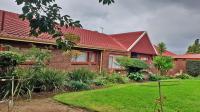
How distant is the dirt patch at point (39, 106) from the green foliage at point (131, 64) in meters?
12.8

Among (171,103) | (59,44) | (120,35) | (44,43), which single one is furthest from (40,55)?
(120,35)

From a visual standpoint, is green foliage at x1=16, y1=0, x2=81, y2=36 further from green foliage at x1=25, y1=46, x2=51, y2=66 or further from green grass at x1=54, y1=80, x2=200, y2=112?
green foliage at x1=25, y1=46, x2=51, y2=66

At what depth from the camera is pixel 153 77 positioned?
82.3 ft

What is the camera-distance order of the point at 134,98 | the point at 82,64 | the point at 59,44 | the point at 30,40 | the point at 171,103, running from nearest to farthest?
the point at 59,44 → the point at 171,103 → the point at 134,98 → the point at 30,40 → the point at 82,64

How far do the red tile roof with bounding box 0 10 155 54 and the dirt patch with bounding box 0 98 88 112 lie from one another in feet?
8.62

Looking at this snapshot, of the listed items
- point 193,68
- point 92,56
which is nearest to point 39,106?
point 92,56

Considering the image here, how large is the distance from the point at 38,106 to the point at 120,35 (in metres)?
26.0

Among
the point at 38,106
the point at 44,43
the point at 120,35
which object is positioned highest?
the point at 120,35

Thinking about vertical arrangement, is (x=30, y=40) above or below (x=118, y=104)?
above

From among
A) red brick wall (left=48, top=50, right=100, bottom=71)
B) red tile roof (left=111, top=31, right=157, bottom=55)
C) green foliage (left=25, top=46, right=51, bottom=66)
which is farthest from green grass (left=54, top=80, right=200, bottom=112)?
red tile roof (left=111, top=31, right=157, bottom=55)

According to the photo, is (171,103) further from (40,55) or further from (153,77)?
(153,77)

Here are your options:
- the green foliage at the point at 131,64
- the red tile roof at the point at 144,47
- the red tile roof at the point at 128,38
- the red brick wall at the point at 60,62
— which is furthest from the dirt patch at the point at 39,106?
the red tile roof at the point at 144,47

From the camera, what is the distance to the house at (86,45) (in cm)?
1875

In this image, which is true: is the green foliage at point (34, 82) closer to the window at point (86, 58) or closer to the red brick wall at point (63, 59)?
the red brick wall at point (63, 59)
